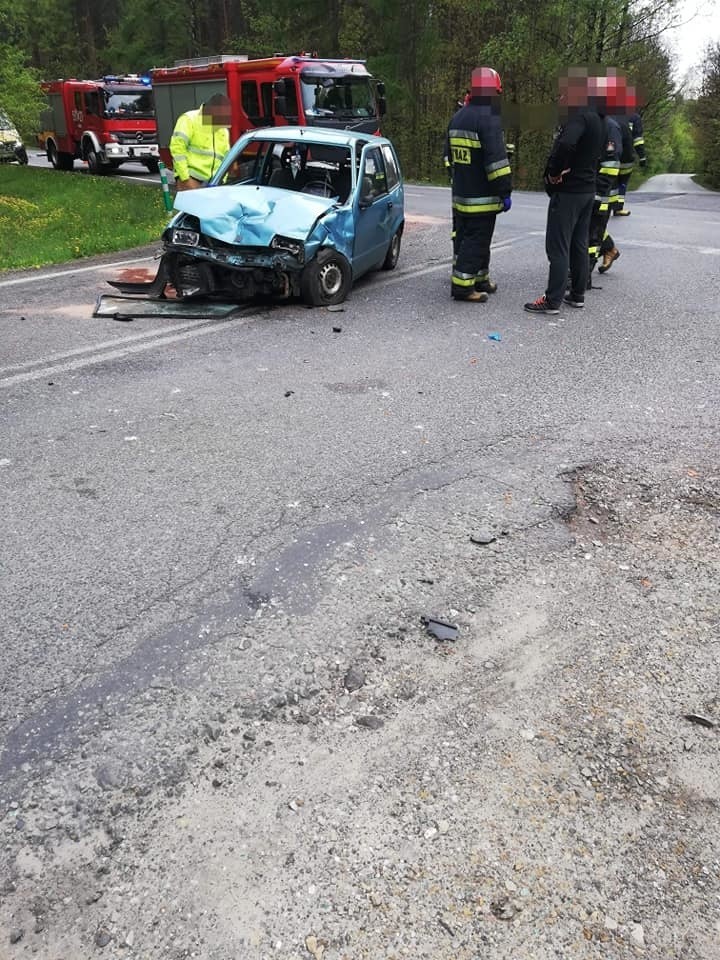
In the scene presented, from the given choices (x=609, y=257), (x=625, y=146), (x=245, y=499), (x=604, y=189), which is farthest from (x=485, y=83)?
(x=245, y=499)

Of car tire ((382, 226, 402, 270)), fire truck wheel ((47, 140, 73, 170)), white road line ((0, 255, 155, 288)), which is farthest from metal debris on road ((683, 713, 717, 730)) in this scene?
fire truck wheel ((47, 140, 73, 170))

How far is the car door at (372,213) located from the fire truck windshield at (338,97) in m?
7.70

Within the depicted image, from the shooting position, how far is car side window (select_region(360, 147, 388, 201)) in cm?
856

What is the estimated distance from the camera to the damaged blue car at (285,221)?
24.4 feet

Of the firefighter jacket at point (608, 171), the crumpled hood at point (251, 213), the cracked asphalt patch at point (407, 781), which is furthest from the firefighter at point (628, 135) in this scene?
the cracked asphalt patch at point (407, 781)

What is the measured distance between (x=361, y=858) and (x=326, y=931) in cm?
23

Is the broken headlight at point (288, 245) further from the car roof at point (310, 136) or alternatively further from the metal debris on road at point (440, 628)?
the metal debris on road at point (440, 628)

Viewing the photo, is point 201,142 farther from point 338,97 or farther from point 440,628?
point 440,628

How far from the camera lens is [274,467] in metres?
4.40

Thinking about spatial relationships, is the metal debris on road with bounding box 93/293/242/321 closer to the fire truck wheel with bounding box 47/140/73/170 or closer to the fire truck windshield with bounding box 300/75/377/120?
the fire truck windshield with bounding box 300/75/377/120

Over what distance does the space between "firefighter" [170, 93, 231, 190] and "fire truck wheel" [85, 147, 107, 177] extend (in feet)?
49.6

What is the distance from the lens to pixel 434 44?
104ft

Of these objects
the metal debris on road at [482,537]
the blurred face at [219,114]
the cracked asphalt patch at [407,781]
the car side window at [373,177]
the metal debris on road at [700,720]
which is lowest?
the metal debris on road at [700,720]

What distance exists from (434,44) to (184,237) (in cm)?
2886
